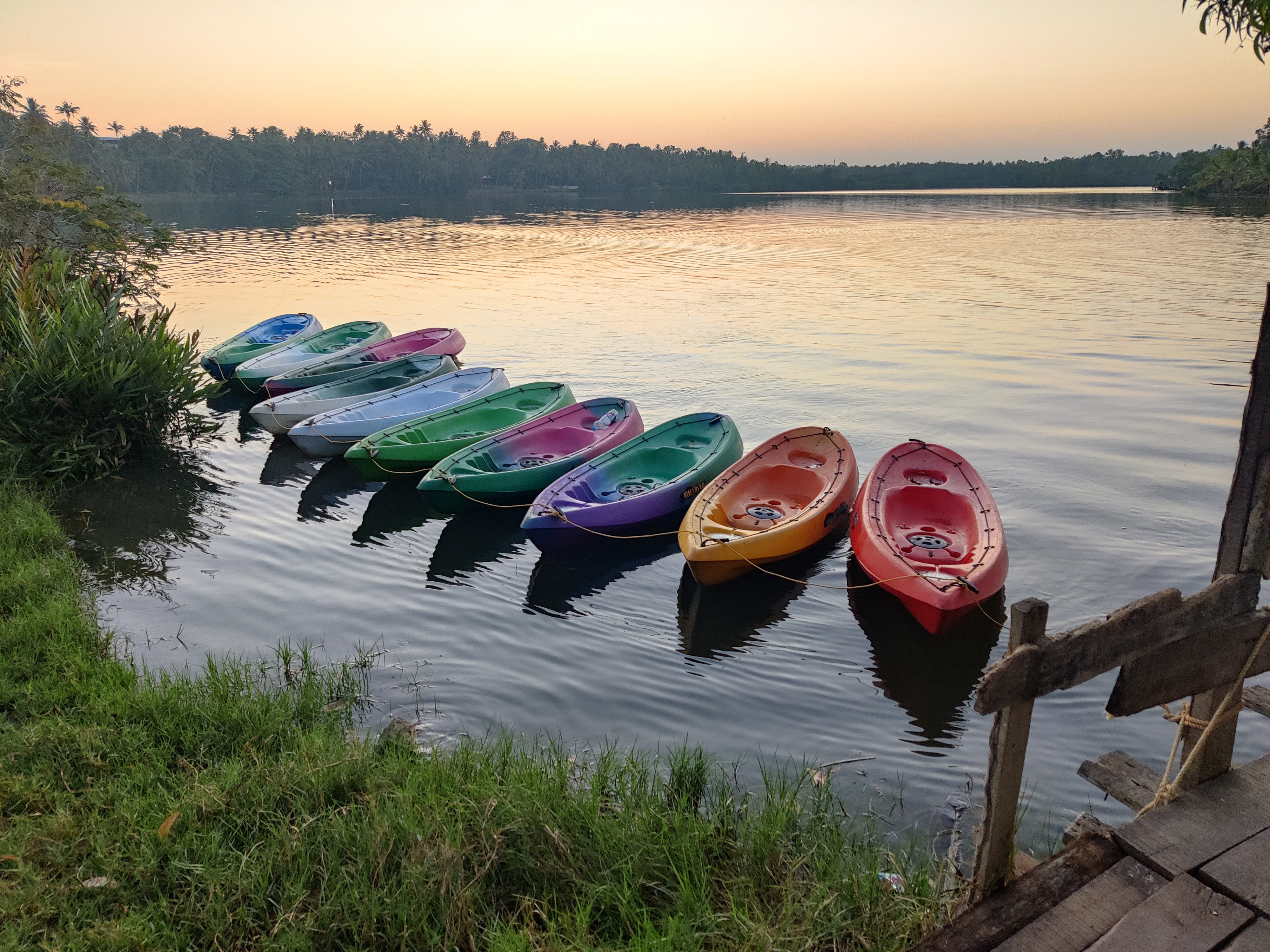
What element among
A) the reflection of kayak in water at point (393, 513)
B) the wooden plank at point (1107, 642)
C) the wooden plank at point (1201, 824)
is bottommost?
the reflection of kayak in water at point (393, 513)

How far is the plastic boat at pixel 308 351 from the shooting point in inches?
572

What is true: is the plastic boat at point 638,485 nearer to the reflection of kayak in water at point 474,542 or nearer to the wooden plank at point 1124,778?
the reflection of kayak in water at point 474,542

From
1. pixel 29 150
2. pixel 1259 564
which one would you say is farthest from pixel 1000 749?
pixel 29 150

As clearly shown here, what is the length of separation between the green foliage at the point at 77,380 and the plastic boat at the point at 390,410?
1.70 metres

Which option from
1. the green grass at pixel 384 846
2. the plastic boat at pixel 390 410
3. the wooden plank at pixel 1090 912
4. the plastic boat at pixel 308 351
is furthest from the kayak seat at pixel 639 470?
the plastic boat at pixel 308 351

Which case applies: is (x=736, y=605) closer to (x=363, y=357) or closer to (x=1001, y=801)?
(x=1001, y=801)

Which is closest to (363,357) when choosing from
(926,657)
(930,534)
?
(930,534)

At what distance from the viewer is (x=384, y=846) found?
3729mm

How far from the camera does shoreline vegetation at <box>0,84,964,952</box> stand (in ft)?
11.2

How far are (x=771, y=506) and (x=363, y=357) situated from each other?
8.82 m

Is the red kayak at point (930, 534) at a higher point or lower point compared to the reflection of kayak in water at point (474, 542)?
higher

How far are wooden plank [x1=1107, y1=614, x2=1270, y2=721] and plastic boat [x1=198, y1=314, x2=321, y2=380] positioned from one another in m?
15.1

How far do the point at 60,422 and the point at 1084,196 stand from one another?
331 ft

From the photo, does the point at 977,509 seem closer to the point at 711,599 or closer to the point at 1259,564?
the point at 711,599
